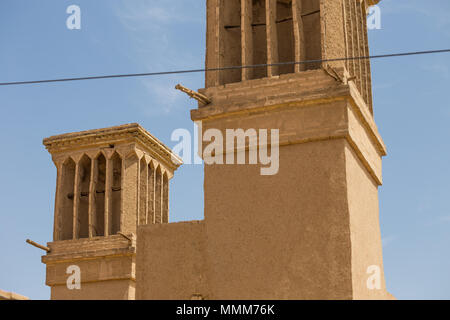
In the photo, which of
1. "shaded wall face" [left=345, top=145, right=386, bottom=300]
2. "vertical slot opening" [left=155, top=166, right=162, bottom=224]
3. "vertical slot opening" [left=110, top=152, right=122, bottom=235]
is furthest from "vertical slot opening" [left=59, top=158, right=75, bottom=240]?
"shaded wall face" [left=345, top=145, right=386, bottom=300]

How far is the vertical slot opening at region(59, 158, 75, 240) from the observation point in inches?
619

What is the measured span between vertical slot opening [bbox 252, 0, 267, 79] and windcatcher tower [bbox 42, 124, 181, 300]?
227 inches

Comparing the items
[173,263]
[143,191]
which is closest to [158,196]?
[143,191]

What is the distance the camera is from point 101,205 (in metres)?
15.9

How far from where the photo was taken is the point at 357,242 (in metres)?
8.66

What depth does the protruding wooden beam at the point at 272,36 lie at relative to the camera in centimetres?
966

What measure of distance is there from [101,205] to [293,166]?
7.80 meters

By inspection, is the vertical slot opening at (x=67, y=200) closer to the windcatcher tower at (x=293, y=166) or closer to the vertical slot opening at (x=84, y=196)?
the vertical slot opening at (x=84, y=196)

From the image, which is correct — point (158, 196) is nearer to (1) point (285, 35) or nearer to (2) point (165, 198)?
(2) point (165, 198)

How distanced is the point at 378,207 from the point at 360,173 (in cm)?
94
